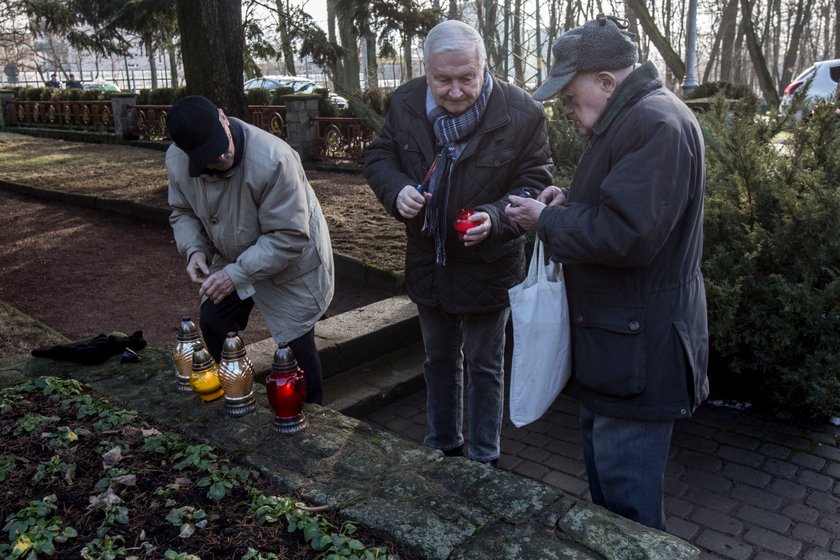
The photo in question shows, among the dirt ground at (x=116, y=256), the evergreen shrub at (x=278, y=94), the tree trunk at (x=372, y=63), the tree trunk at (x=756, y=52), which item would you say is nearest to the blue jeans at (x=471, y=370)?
the dirt ground at (x=116, y=256)

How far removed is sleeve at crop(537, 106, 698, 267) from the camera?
208cm

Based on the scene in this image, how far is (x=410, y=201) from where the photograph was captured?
2947 millimetres

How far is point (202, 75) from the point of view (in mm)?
9039

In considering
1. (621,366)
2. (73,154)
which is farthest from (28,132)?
(621,366)

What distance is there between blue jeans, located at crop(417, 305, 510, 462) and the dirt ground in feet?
7.05

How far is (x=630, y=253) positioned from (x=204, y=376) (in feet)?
5.31

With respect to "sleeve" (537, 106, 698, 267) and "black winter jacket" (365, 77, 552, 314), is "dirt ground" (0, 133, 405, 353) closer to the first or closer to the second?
"black winter jacket" (365, 77, 552, 314)

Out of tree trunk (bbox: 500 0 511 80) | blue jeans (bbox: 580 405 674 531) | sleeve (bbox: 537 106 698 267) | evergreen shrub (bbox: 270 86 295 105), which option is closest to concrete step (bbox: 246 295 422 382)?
blue jeans (bbox: 580 405 674 531)

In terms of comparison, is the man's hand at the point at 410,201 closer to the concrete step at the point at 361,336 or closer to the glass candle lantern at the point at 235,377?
the glass candle lantern at the point at 235,377

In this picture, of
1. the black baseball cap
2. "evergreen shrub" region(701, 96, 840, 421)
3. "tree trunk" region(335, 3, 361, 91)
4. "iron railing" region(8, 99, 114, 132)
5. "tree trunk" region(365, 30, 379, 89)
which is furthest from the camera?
"iron railing" region(8, 99, 114, 132)

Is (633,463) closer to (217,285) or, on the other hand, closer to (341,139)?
(217,285)

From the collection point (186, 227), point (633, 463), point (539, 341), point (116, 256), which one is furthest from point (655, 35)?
point (633, 463)

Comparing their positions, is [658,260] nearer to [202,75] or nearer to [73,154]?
[202,75]

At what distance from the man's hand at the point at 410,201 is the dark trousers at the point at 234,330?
2.57 ft
